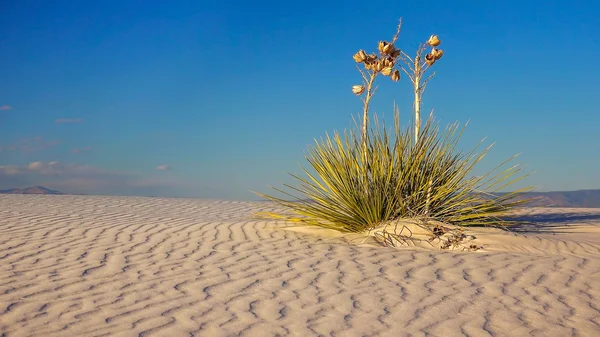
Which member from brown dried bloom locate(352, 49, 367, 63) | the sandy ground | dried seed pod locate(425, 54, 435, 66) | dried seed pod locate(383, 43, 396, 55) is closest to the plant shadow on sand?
the sandy ground

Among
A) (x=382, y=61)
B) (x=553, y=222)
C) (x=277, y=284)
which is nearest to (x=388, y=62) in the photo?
(x=382, y=61)

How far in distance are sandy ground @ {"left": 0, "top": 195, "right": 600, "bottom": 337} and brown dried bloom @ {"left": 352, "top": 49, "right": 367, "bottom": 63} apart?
95.3 inches

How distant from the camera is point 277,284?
18.7 ft

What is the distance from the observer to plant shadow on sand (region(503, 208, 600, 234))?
9.77 meters

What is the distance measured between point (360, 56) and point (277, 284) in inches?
155

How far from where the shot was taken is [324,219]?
8672 mm

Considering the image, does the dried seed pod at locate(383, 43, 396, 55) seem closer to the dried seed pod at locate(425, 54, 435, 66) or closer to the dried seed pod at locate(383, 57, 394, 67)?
the dried seed pod at locate(383, 57, 394, 67)

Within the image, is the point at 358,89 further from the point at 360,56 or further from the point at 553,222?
the point at 553,222

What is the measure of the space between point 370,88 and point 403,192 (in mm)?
1470

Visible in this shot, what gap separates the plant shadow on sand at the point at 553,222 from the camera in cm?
977

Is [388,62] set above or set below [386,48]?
below

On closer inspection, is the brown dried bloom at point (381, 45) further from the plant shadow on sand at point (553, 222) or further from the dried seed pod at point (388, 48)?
the plant shadow on sand at point (553, 222)

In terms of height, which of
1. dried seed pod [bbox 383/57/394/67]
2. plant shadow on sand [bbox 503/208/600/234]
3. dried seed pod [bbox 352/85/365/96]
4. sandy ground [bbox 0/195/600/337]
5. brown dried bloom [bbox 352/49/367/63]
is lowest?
sandy ground [bbox 0/195/600/337]

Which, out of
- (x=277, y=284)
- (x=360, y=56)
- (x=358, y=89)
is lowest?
(x=277, y=284)
